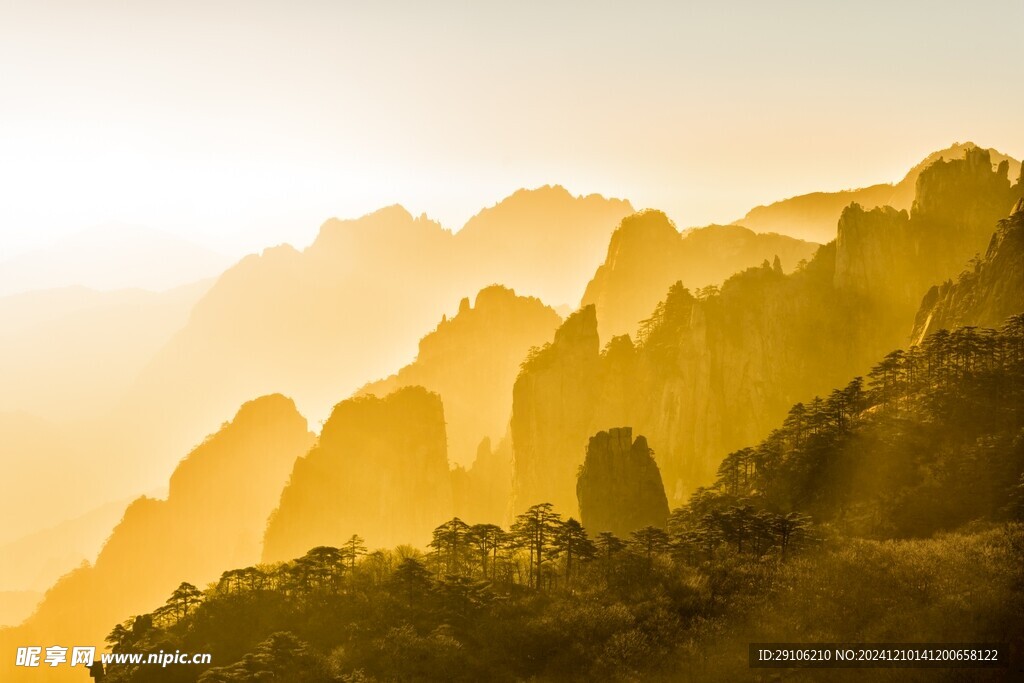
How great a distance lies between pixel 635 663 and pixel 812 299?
82725mm

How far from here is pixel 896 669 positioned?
69.8 meters

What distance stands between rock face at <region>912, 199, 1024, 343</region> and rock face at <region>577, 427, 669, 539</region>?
3443 cm

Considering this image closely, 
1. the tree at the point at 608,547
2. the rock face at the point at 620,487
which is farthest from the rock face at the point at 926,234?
the tree at the point at 608,547

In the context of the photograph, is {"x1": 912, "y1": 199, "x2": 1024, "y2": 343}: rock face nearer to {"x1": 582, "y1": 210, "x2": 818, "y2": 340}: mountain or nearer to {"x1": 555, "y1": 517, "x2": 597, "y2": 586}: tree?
{"x1": 555, "y1": 517, "x2": 597, "y2": 586}: tree

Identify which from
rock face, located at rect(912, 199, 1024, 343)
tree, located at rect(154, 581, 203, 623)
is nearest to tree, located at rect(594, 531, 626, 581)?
tree, located at rect(154, 581, 203, 623)

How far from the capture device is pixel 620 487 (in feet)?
379

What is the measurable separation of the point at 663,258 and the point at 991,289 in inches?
3291

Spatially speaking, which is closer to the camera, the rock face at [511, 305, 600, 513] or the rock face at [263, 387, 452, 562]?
the rock face at [511, 305, 600, 513]

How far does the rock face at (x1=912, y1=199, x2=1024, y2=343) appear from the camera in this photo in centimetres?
10988

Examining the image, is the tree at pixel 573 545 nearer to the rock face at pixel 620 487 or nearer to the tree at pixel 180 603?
the rock face at pixel 620 487

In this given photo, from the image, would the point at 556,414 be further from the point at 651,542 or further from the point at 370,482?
the point at 651,542

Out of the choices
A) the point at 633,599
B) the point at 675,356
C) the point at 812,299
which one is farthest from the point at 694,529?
the point at 812,299

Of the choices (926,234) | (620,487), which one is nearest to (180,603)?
(620,487)

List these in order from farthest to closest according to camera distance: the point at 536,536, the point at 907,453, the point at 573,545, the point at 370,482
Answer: the point at 370,482 < the point at 536,536 < the point at 573,545 < the point at 907,453
